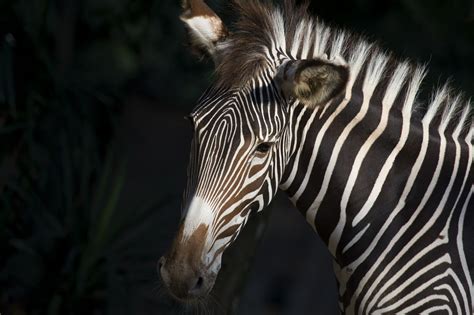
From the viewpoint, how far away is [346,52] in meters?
4.84

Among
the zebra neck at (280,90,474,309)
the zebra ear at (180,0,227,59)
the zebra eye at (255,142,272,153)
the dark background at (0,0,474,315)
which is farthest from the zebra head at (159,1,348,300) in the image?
the dark background at (0,0,474,315)

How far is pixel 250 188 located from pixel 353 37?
108 cm

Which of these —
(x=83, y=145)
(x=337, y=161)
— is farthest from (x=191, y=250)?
(x=83, y=145)

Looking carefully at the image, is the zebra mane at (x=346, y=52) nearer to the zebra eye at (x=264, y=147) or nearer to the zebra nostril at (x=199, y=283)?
the zebra eye at (x=264, y=147)

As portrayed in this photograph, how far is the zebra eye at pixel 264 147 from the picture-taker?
4.43 meters

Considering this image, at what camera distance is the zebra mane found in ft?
15.7

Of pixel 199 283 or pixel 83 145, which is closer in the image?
pixel 199 283

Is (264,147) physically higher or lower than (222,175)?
higher

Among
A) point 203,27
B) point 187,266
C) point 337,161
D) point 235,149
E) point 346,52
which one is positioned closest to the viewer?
point 187,266

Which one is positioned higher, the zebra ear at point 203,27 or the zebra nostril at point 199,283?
the zebra ear at point 203,27

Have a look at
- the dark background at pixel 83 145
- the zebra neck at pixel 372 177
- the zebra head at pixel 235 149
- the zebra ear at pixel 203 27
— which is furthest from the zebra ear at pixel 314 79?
the dark background at pixel 83 145

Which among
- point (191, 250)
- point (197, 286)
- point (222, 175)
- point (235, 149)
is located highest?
point (235, 149)

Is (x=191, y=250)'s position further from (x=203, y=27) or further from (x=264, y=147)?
(x=203, y=27)

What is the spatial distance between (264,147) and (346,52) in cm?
78
